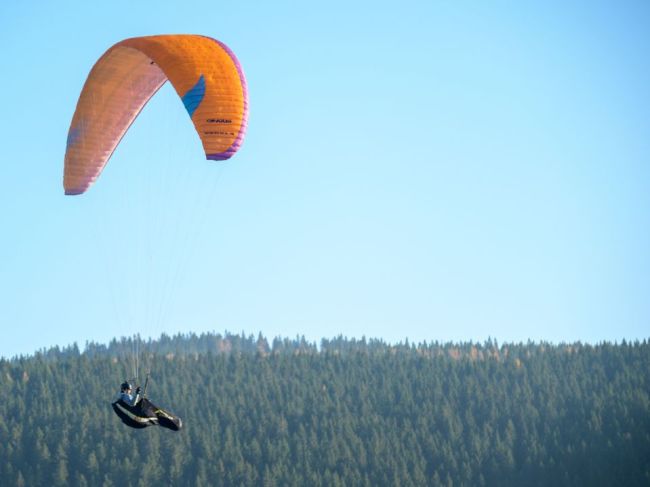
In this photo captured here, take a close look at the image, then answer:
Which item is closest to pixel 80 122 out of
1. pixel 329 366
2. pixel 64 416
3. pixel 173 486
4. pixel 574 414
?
pixel 173 486

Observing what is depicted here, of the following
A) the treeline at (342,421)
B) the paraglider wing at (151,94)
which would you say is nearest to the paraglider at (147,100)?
the paraglider wing at (151,94)

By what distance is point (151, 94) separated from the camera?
174 ft

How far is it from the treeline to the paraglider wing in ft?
248

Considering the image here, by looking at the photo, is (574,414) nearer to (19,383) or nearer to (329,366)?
(329,366)

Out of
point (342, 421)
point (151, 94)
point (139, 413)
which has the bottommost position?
point (139, 413)

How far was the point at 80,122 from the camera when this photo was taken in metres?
51.8

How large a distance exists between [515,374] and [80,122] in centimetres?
13479

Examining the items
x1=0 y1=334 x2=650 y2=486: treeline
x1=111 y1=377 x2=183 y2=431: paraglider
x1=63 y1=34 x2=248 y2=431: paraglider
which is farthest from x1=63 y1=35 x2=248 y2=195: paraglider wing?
x1=0 y1=334 x2=650 y2=486: treeline

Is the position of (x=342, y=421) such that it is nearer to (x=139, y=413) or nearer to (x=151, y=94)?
(x=151, y=94)

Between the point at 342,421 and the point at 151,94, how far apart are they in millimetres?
103210

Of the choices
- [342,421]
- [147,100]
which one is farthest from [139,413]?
[342,421]

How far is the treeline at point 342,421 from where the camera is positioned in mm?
137625

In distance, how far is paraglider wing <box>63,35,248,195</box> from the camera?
47875mm

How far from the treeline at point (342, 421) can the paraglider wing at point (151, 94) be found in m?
75.7
